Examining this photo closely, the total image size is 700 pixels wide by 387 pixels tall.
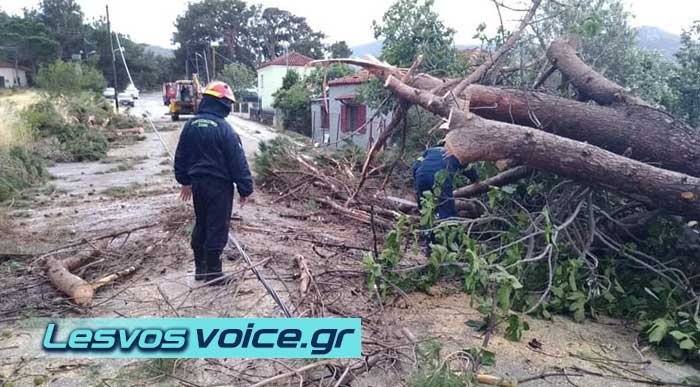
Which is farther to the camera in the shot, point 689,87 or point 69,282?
point 689,87

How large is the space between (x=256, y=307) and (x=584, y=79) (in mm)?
3788

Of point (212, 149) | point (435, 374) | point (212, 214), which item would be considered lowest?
point (435, 374)

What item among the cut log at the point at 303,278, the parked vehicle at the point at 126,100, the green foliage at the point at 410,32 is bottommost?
the cut log at the point at 303,278

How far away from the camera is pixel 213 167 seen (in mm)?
3814

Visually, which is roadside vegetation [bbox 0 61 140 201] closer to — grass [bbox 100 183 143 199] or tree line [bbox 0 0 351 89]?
grass [bbox 100 183 143 199]

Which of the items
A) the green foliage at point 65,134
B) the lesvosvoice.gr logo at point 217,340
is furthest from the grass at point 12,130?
the lesvosvoice.gr logo at point 217,340

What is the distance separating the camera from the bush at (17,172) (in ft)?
26.1

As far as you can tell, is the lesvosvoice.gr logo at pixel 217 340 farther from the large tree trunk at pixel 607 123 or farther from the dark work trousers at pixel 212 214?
the large tree trunk at pixel 607 123

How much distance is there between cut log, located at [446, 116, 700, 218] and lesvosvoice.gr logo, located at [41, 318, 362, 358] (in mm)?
1672

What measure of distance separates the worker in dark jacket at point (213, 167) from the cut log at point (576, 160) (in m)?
1.66

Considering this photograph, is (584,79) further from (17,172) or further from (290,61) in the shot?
(290,61)

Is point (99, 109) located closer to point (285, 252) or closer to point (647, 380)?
point (285, 252)

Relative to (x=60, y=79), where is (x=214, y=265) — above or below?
below

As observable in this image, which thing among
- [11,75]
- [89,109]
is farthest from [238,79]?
[89,109]
